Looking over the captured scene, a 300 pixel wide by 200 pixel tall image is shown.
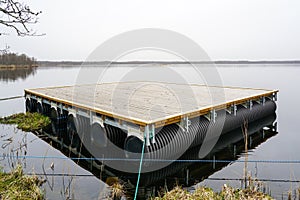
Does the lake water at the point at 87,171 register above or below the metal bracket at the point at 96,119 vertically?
below

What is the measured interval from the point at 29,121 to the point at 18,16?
6115 millimetres

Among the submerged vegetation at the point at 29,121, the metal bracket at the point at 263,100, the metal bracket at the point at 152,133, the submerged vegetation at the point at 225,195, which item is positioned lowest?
the submerged vegetation at the point at 225,195

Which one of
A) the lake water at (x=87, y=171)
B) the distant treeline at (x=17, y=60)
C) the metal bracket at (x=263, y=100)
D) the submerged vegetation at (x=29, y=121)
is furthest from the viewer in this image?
the distant treeline at (x=17, y=60)

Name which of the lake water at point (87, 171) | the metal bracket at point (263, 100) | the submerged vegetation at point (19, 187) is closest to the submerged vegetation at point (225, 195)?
the lake water at point (87, 171)

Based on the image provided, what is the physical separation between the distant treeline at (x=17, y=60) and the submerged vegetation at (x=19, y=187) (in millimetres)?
51529

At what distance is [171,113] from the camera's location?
605 centimetres

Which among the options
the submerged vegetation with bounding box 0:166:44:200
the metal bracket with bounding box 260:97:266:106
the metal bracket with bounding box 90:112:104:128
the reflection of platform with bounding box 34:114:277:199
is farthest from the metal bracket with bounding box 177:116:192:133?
the metal bracket with bounding box 260:97:266:106

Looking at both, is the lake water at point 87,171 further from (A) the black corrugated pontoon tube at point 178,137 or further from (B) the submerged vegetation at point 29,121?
(A) the black corrugated pontoon tube at point 178,137

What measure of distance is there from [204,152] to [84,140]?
3.42 metres

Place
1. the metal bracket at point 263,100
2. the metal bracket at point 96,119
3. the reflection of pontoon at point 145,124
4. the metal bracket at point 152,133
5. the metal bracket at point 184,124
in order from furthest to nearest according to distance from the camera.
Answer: the metal bracket at point 263,100 → the metal bracket at point 96,119 → the metal bracket at point 184,124 → the reflection of pontoon at point 145,124 → the metal bracket at point 152,133

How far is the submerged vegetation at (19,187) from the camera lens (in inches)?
147

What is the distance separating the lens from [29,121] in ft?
29.8

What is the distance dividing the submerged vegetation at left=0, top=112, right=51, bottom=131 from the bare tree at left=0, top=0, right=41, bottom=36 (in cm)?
533

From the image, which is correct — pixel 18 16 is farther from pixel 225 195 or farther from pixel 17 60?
pixel 17 60
